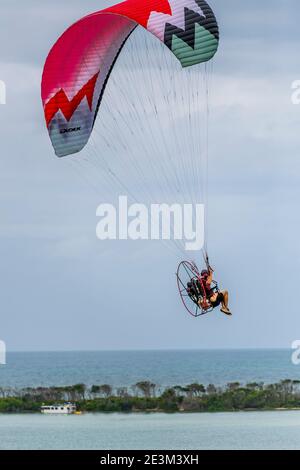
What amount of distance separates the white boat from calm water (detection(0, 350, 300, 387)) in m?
15.5

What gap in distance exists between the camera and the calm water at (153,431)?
43.1 meters

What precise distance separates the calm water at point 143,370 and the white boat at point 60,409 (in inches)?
608

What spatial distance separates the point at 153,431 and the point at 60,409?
6984 mm

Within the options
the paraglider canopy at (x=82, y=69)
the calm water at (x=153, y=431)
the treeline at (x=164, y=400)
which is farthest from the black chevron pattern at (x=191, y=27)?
the treeline at (x=164, y=400)

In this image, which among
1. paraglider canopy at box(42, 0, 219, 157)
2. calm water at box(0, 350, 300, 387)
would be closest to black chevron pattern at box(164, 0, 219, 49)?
paraglider canopy at box(42, 0, 219, 157)

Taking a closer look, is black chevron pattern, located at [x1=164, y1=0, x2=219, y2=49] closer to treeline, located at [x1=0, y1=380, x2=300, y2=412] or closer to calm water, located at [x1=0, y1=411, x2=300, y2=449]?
calm water, located at [x1=0, y1=411, x2=300, y2=449]

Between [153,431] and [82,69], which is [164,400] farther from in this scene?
[82,69]

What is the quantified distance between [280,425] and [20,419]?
7568 millimetres

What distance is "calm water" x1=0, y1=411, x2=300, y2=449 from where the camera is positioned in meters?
43.1

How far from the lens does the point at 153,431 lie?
45250 millimetres

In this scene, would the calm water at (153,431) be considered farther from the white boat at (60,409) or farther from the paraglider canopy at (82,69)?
the paraglider canopy at (82,69)

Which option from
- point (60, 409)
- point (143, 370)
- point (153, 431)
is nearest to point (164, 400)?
point (60, 409)
